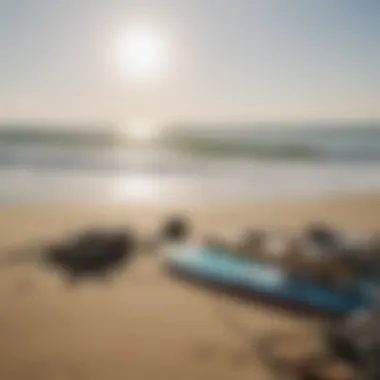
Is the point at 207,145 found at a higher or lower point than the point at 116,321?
higher

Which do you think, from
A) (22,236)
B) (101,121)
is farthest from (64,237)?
(101,121)

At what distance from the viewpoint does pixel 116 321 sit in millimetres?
1019

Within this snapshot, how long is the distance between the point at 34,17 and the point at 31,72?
0.30ft

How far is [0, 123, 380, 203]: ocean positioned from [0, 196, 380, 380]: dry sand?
40 mm

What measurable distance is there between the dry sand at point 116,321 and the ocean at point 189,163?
4 centimetres

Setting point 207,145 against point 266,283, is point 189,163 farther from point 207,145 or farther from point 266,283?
point 266,283

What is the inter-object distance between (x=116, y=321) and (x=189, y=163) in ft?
0.92

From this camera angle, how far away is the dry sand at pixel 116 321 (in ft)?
3.28

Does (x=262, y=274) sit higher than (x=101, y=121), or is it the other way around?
(x=101, y=121)

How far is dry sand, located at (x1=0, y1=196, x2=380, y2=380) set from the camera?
1001 millimetres

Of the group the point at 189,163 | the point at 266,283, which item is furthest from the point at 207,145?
the point at 266,283

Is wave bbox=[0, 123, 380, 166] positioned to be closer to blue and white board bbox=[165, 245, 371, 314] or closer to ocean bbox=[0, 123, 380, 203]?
ocean bbox=[0, 123, 380, 203]

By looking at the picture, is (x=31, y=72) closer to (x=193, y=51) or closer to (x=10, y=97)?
(x=10, y=97)

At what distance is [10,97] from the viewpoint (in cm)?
107
